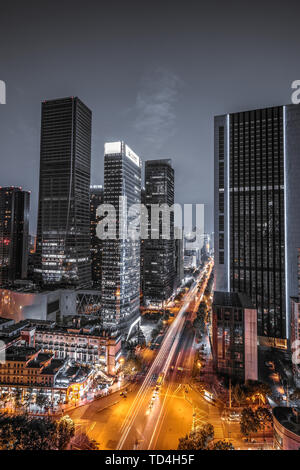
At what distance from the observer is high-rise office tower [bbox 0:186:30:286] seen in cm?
14625

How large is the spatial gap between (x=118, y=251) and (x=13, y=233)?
328ft

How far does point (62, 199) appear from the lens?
116 metres

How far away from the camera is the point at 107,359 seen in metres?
61.0

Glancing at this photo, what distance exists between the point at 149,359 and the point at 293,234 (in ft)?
171

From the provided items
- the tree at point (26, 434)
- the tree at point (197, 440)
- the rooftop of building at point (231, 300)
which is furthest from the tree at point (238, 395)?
the tree at point (26, 434)

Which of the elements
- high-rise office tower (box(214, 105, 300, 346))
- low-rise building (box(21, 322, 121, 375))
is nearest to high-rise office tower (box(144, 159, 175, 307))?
high-rise office tower (box(214, 105, 300, 346))

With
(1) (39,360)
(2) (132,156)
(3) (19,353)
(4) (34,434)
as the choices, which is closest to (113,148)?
(2) (132,156)

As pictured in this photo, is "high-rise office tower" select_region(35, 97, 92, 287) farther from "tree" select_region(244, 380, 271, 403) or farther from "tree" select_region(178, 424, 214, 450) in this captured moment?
"tree" select_region(178, 424, 214, 450)

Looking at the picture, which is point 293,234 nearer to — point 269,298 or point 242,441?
point 269,298

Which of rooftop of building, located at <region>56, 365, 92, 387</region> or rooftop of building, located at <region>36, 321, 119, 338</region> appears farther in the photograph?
rooftop of building, located at <region>36, 321, 119, 338</region>

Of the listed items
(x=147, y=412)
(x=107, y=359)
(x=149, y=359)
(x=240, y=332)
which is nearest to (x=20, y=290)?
(x=107, y=359)

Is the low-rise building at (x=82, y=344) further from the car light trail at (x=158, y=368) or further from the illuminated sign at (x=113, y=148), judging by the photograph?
the illuminated sign at (x=113, y=148)

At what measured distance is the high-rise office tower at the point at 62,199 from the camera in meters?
114

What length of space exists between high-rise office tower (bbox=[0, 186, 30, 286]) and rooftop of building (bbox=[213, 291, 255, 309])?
126 m
